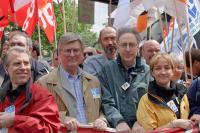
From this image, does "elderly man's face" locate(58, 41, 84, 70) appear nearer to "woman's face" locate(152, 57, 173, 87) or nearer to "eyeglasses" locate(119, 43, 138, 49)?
"eyeglasses" locate(119, 43, 138, 49)

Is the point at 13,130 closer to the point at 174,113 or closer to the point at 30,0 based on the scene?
the point at 174,113

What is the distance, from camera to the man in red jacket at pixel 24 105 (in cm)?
476

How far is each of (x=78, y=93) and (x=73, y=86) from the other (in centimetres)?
9

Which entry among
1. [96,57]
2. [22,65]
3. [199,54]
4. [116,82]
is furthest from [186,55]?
[22,65]

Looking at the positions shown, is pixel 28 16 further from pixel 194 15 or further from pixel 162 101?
pixel 162 101

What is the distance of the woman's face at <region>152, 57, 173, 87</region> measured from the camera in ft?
18.3

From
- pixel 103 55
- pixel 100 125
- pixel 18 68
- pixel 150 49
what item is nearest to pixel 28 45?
pixel 103 55

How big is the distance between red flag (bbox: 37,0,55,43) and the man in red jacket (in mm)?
5526

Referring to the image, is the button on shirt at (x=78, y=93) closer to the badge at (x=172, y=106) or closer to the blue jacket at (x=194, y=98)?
the badge at (x=172, y=106)

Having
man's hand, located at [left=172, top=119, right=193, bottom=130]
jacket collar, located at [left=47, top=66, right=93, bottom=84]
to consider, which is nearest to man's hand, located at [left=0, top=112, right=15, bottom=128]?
jacket collar, located at [left=47, top=66, right=93, bottom=84]

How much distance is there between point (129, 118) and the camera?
5.70 metres

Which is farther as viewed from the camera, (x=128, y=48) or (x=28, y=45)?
(x=28, y=45)

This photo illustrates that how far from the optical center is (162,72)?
558 cm

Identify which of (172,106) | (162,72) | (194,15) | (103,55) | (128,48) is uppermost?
(194,15)
